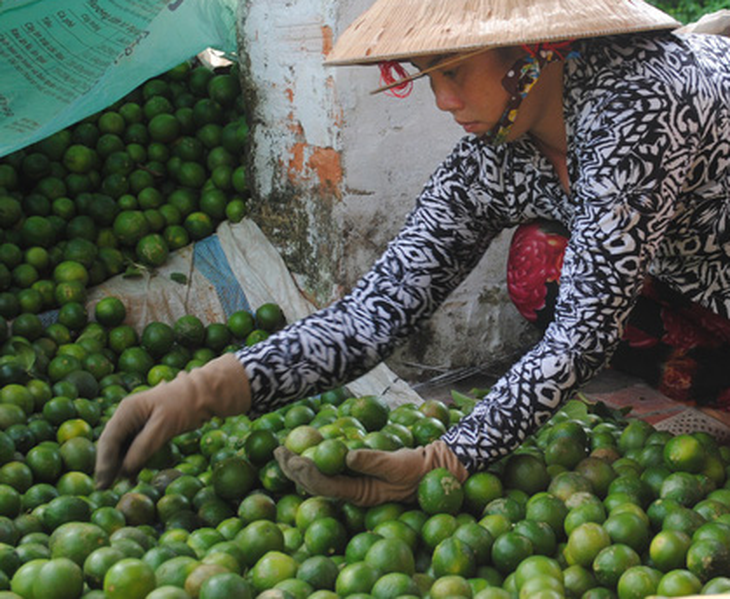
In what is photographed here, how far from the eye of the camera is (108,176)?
405 centimetres

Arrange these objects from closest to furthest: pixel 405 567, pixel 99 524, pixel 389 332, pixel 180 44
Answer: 1. pixel 405 567
2. pixel 99 524
3. pixel 389 332
4. pixel 180 44

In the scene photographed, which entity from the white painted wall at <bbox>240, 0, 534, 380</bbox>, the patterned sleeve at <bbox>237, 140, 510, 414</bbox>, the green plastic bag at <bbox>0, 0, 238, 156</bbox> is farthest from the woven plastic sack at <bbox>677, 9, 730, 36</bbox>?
the green plastic bag at <bbox>0, 0, 238, 156</bbox>

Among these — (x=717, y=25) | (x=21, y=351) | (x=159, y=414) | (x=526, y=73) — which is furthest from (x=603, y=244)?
(x=21, y=351)

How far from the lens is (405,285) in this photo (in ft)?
8.31

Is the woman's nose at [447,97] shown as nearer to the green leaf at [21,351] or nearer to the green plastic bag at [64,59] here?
the green plastic bag at [64,59]

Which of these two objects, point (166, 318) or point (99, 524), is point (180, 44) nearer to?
point (166, 318)

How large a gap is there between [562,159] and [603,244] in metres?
0.44

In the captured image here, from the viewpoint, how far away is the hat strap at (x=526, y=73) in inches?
77.9

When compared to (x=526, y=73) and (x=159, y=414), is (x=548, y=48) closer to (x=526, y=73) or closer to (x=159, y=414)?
(x=526, y=73)

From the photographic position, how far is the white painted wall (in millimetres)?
3455

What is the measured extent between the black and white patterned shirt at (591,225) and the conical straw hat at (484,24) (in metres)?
0.11

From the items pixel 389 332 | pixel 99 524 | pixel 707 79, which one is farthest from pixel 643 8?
pixel 99 524

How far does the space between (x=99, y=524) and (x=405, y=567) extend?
752mm

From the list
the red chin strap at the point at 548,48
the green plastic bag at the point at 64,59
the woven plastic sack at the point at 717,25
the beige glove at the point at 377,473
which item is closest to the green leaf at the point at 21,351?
the green plastic bag at the point at 64,59
